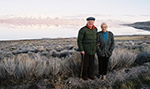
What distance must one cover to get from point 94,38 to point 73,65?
1446 millimetres

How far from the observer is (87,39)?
14.3 ft

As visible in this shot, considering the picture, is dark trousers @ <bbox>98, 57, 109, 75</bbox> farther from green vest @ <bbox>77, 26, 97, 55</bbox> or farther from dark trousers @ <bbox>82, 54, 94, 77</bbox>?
green vest @ <bbox>77, 26, 97, 55</bbox>

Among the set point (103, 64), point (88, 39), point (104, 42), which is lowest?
point (103, 64)

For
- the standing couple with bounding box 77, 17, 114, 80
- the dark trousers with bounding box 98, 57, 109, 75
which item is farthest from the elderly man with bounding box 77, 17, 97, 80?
the dark trousers with bounding box 98, 57, 109, 75

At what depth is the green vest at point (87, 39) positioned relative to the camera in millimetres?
4320

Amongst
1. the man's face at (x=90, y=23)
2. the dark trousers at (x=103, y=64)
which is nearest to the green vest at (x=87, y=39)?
the man's face at (x=90, y=23)

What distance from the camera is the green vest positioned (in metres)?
4.32

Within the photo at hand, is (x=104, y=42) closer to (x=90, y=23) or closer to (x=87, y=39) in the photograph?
(x=87, y=39)

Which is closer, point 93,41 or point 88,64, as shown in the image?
point 93,41

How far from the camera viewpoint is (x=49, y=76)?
4844 mm

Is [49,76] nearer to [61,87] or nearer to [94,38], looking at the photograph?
[61,87]

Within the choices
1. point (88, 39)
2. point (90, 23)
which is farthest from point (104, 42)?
point (90, 23)

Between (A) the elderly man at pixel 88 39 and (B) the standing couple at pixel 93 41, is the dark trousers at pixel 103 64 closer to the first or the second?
(B) the standing couple at pixel 93 41

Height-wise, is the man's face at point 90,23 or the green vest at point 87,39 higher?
the man's face at point 90,23
